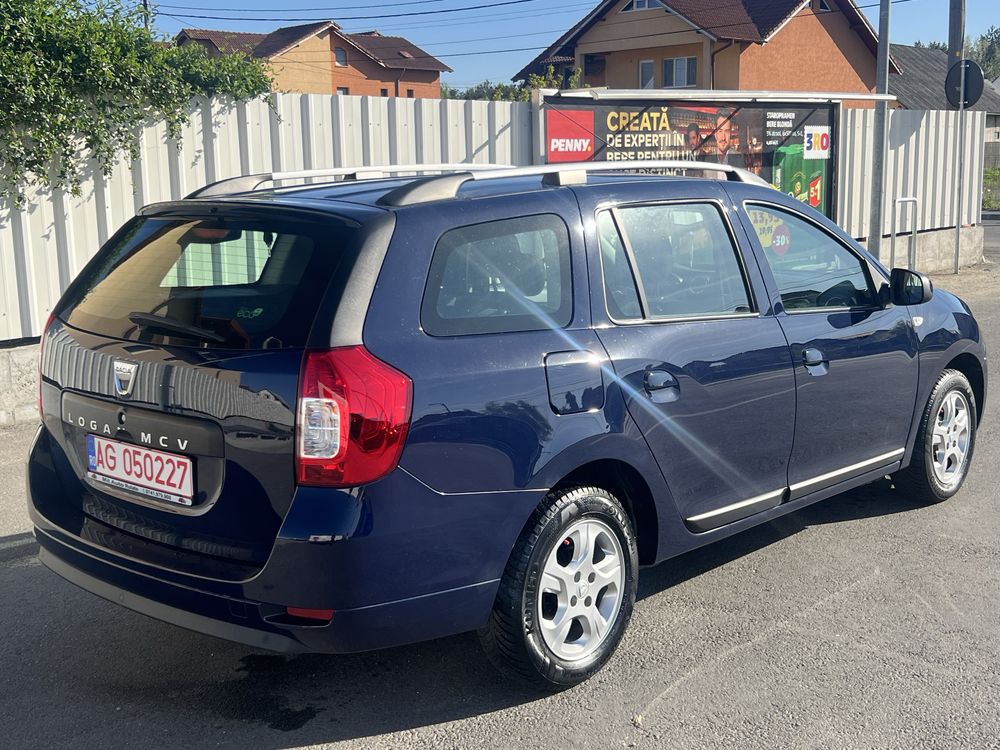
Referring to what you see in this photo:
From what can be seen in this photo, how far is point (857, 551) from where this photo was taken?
16.7 feet

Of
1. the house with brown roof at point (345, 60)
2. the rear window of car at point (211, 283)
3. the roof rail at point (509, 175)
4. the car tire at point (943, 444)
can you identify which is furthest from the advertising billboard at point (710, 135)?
the house with brown roof at point (345, 60)

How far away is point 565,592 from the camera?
3678 millimetres

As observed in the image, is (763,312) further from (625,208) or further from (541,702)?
(541,702)

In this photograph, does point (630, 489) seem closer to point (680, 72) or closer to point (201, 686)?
point (201, 686)

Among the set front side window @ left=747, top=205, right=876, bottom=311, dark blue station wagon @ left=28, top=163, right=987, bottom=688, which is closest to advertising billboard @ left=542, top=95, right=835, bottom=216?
front side window @ left=747, top=205, right=876, bottom=311

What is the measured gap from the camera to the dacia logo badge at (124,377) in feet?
11.2

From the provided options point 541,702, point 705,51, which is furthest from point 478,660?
point 705,51

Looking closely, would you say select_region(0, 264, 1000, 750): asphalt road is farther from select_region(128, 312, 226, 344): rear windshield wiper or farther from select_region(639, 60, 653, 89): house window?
select_region(639, 60, 653, 89): house window

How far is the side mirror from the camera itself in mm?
5070

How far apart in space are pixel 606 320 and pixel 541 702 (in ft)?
4.39

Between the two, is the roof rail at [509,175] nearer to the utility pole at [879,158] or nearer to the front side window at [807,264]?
the front side window at [807,264]

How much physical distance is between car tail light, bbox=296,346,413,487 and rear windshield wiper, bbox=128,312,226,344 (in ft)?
1.23

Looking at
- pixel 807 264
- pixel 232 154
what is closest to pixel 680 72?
pixel 232 154

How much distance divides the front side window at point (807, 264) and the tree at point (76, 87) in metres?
5.12
